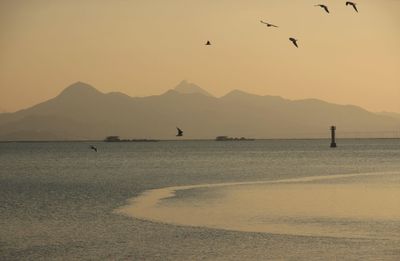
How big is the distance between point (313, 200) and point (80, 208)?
1628 cm

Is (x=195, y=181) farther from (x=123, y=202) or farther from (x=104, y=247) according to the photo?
(x=104, y=247)

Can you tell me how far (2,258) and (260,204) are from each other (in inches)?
998

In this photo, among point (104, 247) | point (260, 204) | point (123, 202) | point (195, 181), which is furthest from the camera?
point (195, 181)

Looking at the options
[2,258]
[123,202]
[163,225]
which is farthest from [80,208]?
[2,258]

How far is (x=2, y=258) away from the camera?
33.8 m

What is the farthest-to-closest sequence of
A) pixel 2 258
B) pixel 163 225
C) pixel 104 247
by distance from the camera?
pixel 163 225
pixel 104 247
pixel 2 258

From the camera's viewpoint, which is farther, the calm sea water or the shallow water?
the shallow water

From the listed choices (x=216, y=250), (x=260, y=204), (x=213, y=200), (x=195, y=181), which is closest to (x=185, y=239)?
(x=216, y=250)

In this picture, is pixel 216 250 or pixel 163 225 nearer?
pixel 216 250

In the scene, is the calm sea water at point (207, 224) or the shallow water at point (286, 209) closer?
the calm sea water at point (207, 224)

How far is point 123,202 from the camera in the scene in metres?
60.7

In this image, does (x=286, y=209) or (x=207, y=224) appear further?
(x=286, y=209)

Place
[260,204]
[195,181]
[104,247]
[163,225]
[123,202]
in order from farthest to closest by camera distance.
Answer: [195,181] → [123,202] → [260,204] → [163,225] → [104,247]

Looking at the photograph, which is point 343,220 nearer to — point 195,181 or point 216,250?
point 216,250
